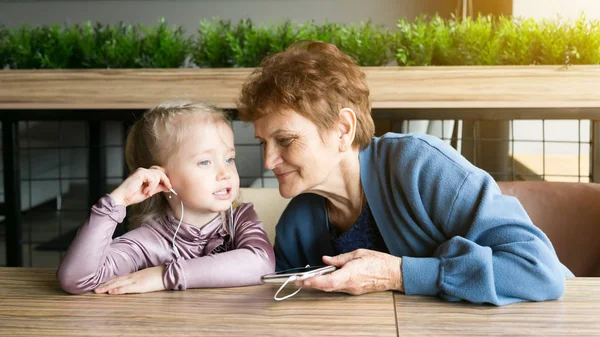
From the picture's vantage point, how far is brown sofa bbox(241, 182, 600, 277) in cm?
170

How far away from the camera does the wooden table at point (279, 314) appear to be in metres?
1.02

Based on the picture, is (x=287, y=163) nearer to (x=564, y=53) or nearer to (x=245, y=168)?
(x=564, y=53)

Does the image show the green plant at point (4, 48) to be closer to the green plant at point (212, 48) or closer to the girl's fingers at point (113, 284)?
the green plant at point (212, 48)

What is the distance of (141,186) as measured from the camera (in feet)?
4.52

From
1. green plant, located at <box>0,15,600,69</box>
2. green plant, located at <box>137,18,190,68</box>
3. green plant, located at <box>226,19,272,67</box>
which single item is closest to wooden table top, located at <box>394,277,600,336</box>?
green plant, located at <box>0,15,600,69</box>

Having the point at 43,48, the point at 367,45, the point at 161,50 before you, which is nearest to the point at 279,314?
the point at 367,45

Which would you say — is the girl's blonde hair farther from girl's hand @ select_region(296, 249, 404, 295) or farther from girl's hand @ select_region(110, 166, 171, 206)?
girl's hand @ select_region(296, 249, 404, 295)

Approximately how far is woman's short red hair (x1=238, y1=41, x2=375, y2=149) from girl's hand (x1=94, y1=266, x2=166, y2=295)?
0.43 meters

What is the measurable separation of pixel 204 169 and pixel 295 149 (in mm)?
196

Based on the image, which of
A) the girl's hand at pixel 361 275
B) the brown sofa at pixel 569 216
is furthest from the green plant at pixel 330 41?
the girl's hand at pixel 361 275

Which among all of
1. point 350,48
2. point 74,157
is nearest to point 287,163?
point 350,48

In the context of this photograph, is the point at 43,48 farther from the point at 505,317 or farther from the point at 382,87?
the point at 505,317

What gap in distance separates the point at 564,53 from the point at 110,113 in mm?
1514

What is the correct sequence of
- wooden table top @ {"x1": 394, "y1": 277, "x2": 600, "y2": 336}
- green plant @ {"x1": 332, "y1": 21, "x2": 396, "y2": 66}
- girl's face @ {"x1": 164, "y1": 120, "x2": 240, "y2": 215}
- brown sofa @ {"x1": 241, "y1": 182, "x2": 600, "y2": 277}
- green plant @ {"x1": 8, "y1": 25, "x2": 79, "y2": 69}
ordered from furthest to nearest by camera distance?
green plant @ {"x1": 8, "y1": 25, "x2": 79, "y2": 69}, green plant @ {"x1": 332, "y1": 21, "x2": 396, "y2": 66}, brown sofa @ {"x1": 241, "y1": 182, "x2": 600, "y2": 277}, girl's face @ {"x1": 164, "y1": 120, "x2": 240, "y2": 215}, wooden table top @ {"x1": 394, "y1": 277, "x2": 600, "y2": 336}
